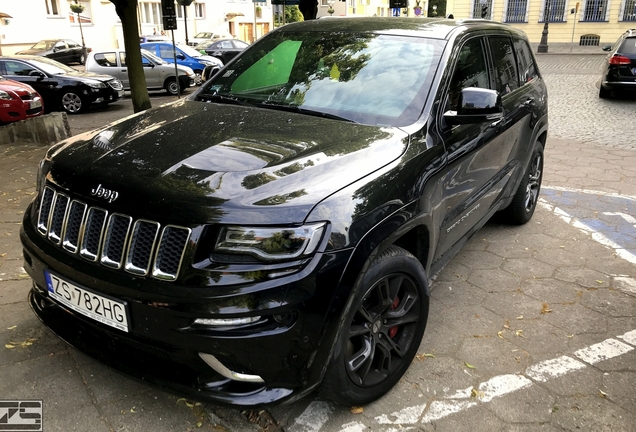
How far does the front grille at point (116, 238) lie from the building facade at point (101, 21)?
31728 millimetres

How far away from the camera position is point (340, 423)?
8.27 feet

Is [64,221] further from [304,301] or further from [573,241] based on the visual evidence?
[573,241]

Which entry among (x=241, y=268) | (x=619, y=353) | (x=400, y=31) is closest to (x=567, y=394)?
(x=619, y=353)

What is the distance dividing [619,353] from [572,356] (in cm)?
30

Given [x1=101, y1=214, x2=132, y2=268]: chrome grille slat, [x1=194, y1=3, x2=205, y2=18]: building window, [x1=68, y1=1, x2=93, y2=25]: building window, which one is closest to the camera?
[x1=101, y1=214, x2=132, y2=268]: chrome grille slat

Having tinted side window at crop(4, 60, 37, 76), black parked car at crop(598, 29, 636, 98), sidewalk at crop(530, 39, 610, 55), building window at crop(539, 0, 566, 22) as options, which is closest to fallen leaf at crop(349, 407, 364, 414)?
black parked car at crop(598, 29, 636, 98)

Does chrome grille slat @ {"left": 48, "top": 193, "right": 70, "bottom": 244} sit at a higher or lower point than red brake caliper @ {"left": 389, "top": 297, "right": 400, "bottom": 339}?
higher

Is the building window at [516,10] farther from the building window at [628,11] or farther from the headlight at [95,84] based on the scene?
the headlight at [95,84]

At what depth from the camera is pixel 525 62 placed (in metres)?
4.72

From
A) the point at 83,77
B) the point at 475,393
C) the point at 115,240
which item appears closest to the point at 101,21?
the point at 83,77

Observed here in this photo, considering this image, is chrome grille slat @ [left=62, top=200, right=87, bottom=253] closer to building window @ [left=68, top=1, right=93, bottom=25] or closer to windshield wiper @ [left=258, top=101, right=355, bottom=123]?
windshield wiper @ [left=258, top=101, right=355, bottom=123]

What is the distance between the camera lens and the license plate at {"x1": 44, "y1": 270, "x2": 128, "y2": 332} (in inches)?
85.7
